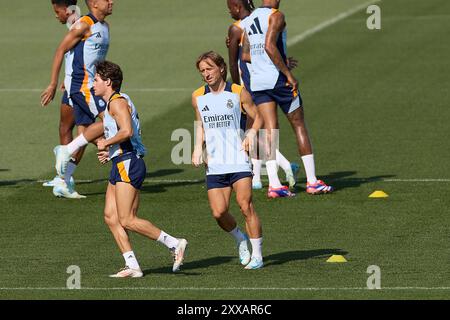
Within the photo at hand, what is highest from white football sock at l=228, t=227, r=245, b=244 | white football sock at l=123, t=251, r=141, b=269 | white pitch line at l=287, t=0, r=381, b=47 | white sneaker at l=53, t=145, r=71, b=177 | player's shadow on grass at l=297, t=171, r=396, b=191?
white pitch line at l=287, t=0, r=381, b=47

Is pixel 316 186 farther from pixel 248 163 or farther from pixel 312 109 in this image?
pixel 312 109

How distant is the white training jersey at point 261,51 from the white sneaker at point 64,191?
8.97 ft

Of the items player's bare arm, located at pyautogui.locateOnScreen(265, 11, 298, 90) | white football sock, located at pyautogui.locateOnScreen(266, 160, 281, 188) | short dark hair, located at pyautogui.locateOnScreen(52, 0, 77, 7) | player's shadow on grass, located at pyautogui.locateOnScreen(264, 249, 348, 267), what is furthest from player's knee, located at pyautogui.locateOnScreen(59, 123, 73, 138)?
player's shadow on grass, located at pyautogui.locateOnScreen(264, 249, 348, 267)

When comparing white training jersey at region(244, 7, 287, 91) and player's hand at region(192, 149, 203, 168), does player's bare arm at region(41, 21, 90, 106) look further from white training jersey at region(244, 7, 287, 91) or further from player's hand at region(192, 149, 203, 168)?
player's hand at region(192, 149, 203, 168)

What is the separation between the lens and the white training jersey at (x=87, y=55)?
19.6 m

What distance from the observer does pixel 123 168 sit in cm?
1504

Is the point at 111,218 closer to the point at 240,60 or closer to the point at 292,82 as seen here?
the point at 292,82

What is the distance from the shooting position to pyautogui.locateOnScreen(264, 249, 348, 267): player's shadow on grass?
15.8 m

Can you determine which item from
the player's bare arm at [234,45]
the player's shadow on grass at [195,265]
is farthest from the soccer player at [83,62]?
A: the player's shadow on grass at [195,265]

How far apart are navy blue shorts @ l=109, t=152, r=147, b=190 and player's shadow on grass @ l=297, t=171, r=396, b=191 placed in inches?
216

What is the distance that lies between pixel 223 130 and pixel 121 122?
1087mm

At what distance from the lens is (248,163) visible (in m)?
15.2

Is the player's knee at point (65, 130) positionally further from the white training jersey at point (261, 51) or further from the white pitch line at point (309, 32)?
A: the white pitch line at point (309, 32)

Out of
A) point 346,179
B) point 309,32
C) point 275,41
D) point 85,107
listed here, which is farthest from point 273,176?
point 309,32
